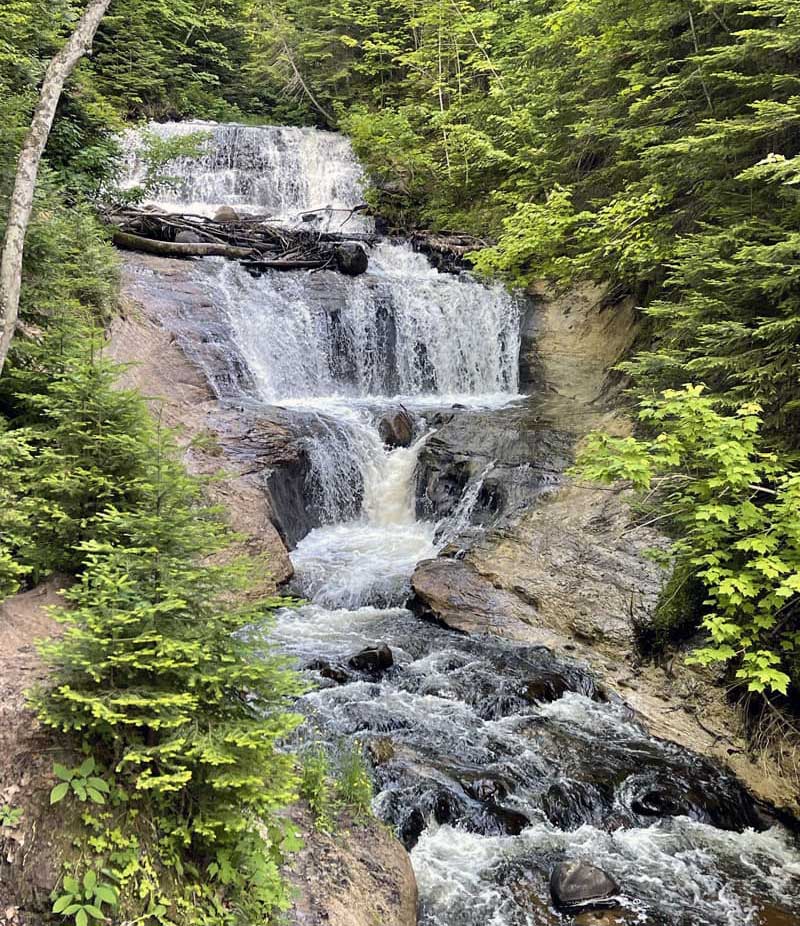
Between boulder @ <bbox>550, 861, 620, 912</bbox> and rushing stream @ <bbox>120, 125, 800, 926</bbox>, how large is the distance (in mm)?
101

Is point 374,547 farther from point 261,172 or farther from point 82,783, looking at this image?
point 261,172

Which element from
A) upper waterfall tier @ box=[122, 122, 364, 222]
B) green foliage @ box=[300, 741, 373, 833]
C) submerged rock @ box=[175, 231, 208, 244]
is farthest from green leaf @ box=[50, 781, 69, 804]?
upper waterfall tier @ box=[122, 122, 364, 222]

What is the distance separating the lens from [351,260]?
14.6 metres

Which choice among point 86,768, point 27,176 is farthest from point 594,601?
point 27,176

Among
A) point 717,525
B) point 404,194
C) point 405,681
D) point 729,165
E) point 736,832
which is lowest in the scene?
point 736,832

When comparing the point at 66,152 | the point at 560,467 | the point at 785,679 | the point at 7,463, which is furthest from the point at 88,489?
the point at 66,152

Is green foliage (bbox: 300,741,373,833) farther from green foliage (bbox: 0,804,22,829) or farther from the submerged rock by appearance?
the submerged rock

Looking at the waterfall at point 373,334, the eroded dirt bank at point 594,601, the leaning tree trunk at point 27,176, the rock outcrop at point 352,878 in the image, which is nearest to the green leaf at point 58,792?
the rock outcrop at point 352,878

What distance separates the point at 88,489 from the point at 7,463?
54 cm

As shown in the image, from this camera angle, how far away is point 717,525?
16.5 ft

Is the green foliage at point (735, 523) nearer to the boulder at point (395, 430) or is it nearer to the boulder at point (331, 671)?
the boulder at point (331, 671)

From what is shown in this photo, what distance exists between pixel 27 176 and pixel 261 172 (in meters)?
16.0

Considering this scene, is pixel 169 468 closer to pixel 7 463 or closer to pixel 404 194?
pixel 7 463

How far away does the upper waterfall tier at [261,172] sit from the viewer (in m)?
19.1
